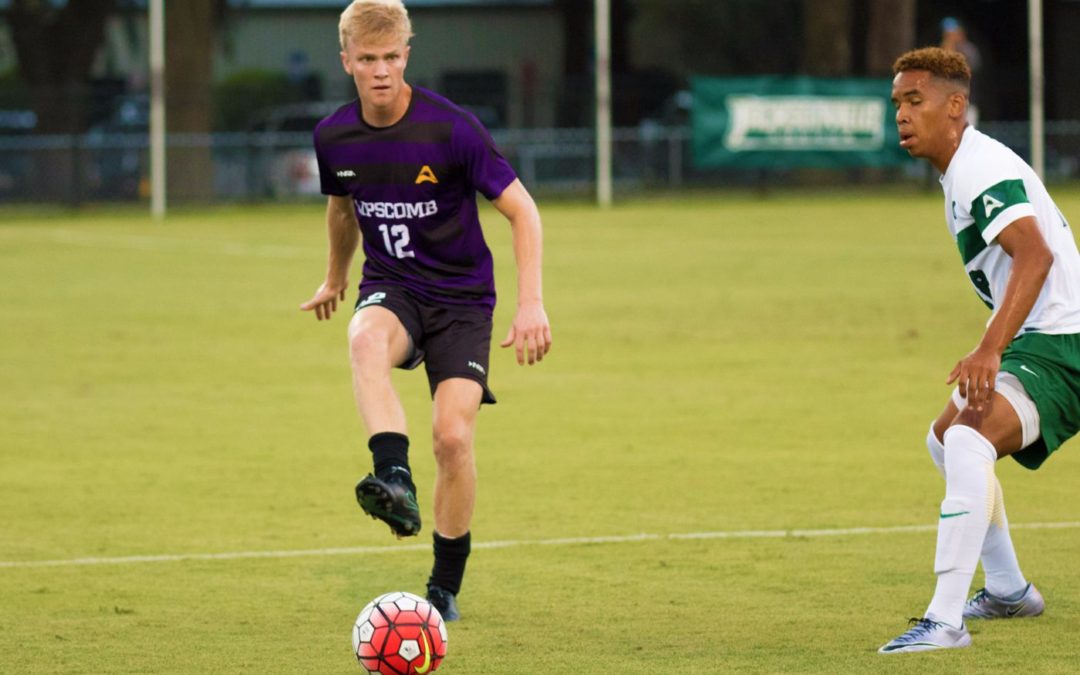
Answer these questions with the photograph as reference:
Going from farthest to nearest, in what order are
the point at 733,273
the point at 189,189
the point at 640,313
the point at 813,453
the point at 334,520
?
the point at 189,189
the point at 733,273
the point at 640,313
the point at 813,453
the point at 334,520

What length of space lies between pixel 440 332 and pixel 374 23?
3.66 feet

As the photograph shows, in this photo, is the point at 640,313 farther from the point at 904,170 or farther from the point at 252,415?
the point at 904,170

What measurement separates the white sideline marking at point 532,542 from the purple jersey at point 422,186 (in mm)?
1588

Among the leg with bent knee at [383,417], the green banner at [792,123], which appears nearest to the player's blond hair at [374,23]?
the leg with bent knee at [383,417]

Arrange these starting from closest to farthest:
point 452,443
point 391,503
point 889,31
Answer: point 391,503
point 452,443
point 889,31

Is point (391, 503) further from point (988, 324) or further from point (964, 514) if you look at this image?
point (988, 324)

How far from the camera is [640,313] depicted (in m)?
18.4

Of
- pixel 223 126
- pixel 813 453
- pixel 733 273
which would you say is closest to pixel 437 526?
pixel 813 453

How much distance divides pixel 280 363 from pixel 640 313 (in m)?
4.42

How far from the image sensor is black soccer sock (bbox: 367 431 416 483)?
21.5 ft

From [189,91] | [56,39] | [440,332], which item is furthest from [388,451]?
[56,39]

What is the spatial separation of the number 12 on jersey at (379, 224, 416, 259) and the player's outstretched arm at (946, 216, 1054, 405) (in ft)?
6.65

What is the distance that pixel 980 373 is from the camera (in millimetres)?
6188

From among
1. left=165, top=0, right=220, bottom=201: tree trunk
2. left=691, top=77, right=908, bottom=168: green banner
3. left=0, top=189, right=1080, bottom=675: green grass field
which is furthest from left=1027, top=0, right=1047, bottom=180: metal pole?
left=0, top=189, right=1080, bottom=675: green grass field
